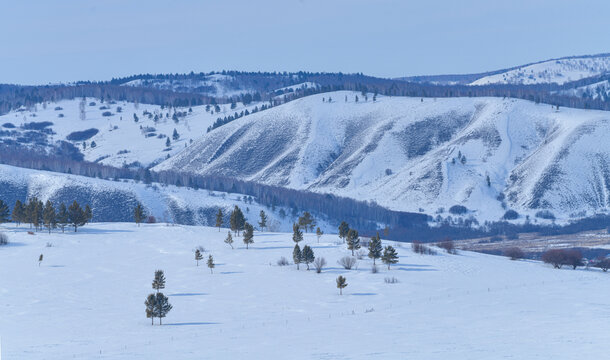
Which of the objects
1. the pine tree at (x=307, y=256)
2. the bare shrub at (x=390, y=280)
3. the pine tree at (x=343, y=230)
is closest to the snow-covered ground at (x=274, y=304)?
the bare shrub at (x=390, y=280)

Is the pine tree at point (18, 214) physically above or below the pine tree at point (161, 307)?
above

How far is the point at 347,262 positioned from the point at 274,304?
24.1 metres

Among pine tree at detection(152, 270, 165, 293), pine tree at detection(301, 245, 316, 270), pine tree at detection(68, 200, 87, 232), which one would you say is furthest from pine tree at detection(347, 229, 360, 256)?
pine tree at detection(68, 200, 87, 232)

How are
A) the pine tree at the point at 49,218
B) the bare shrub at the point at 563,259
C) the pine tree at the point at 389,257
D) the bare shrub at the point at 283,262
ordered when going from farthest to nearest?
the pine tree at the point at 49,218
the bare shrub at the point at 563,259
the bare shrub at the point at 283,262
the pine tree at the point at 389,257

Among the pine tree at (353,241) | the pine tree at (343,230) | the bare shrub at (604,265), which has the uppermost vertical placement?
the pine tree at (343,230)

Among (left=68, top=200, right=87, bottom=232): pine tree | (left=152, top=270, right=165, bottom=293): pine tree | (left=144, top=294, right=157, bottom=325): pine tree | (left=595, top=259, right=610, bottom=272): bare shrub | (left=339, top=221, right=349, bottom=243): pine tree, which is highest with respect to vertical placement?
(left=68, top=200, right=87, bottom=232): pine tree

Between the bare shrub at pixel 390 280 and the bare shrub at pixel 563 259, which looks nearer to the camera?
the bare shrub at pixel 390 280

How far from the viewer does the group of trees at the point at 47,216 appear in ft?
424

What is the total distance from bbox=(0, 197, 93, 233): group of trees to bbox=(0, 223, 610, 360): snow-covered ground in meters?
2.58

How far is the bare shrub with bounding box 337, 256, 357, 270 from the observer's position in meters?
106

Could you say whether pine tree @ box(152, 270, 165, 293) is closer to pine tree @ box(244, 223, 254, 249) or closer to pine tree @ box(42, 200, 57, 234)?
pine tree @ box(244, 223, 254, 249)

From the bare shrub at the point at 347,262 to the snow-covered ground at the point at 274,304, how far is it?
2029 mm

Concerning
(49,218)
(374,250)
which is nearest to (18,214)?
(49,218)

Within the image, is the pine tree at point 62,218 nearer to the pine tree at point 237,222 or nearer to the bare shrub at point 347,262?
the pine tree at point 237,222
